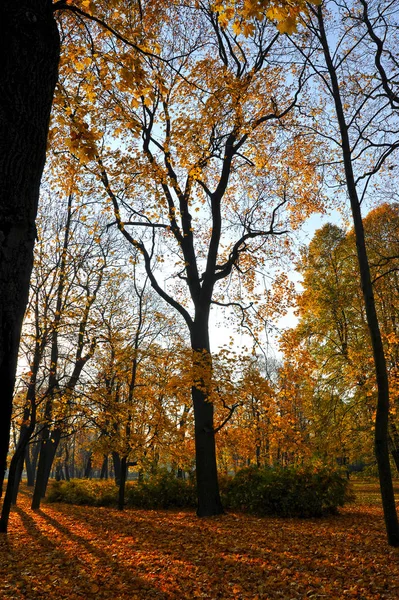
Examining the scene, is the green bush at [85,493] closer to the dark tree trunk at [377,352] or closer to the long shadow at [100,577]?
the long shadow at [100,577]

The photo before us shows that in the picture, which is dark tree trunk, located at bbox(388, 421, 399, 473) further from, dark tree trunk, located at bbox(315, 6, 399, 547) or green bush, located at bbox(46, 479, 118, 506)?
green bush, located at bbox(46, 479, 118, 506)

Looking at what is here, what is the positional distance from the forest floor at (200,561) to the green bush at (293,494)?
1.09 meters

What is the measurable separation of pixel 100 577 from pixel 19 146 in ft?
19.0

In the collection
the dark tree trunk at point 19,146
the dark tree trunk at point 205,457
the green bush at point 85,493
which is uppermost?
the dark tree trunk at point 19,146

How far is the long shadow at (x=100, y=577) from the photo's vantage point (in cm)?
502

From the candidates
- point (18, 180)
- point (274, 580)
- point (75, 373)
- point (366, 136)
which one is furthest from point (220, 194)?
point (18, 180)

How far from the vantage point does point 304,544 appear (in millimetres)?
7180

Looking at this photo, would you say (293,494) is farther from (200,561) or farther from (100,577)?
(100,577)

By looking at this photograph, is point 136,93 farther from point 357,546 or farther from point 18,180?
point 357,546

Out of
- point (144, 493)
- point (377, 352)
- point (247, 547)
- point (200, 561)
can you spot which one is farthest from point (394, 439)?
point (200, 561)

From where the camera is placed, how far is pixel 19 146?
2.12 metres

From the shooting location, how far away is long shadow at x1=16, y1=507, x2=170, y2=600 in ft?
16.5

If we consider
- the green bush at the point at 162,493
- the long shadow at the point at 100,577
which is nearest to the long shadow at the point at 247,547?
the long shadow at the point at 100,577

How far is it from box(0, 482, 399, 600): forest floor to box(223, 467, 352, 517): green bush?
109 centimetres
